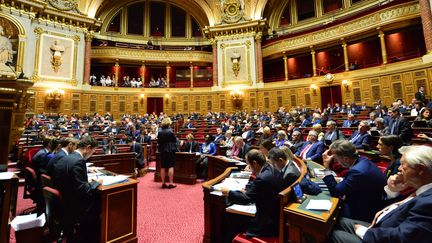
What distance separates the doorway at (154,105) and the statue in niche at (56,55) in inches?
226

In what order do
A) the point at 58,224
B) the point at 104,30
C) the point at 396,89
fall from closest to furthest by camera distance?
the point at 58,224
the point at 396,89
the point at 104,30

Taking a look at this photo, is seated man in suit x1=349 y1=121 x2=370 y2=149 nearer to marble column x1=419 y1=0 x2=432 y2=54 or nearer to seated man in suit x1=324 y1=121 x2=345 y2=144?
seated man in suit x1=324 y1=121 x2=345 y2=144

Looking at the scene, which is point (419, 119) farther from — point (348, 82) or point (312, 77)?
point (312, 77)

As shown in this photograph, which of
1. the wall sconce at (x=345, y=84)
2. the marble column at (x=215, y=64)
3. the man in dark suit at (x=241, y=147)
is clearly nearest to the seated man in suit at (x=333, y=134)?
the man in dark suit at (x=241, y=147)

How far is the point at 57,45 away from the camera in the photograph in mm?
13367

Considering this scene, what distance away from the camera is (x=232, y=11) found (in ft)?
54.6

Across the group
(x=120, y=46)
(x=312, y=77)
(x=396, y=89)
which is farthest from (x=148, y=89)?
(x=396, y=89)

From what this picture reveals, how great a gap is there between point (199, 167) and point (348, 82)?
10967 millimetres

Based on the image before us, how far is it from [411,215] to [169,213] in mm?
3202

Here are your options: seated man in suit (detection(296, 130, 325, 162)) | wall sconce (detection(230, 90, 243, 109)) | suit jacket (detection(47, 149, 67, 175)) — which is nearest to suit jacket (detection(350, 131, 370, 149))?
seated man in suit (detection(296, 130, 325, 162))

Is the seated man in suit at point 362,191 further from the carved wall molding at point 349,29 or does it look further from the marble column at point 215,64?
the marble column at point 215,64

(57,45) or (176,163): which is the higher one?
(57,45)

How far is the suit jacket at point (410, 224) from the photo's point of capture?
1147mm

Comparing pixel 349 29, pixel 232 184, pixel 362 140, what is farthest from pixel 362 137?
pixel 349 29
